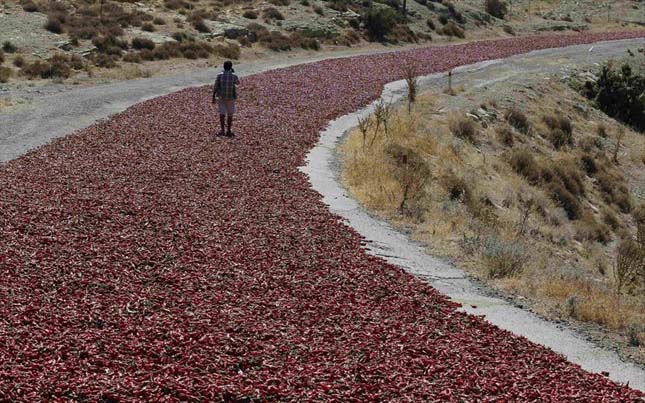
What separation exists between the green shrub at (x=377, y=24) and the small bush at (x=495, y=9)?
2303cm

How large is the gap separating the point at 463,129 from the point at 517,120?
4.50m

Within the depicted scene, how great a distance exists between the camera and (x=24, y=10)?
47.0 m

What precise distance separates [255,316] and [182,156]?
981 centimetres

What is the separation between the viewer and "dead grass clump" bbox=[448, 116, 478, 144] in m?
27.4

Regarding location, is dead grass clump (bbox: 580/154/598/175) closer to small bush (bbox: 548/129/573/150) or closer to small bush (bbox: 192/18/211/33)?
small bush (bbox: 548/129/573/150)

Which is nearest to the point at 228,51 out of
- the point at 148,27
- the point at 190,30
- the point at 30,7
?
the point at 190,30

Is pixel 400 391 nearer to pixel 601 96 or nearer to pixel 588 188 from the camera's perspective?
pixel 588 188

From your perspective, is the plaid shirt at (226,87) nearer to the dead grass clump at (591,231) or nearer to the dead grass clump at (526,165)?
the dead grass clump at (526,165)

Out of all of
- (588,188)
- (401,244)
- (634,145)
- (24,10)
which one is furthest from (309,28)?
(401,244)

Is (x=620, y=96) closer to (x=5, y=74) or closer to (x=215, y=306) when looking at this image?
(x=5, y=74)

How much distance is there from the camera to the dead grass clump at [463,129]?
89.8 feet

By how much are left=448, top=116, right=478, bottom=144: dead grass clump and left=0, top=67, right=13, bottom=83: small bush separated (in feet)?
60.8

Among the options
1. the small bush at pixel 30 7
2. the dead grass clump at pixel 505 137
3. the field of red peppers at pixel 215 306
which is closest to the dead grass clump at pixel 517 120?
the dead grass clump at pixel 505 137

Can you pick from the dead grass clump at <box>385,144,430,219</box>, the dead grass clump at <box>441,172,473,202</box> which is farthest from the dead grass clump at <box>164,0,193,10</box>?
the dead grass clump at <box>441,172,473,202</box>
